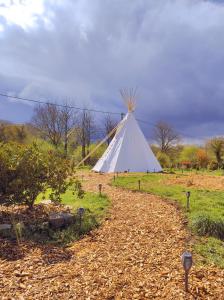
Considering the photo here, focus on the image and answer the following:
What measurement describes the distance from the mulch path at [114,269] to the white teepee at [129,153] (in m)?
11.2

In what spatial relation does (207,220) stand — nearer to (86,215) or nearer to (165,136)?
(86,215)

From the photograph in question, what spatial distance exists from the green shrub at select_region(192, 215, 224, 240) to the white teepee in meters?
11.4

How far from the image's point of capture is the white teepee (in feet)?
57.3

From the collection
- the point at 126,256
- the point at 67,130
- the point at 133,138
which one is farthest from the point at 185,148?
the point at 126,256

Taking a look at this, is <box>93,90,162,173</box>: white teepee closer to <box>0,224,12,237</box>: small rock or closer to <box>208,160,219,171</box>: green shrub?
<box>208,160,219,171</box>: green shrub

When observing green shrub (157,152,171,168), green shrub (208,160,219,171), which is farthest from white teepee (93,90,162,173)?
green shrub (208,160,219,171)

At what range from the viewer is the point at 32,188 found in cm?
718

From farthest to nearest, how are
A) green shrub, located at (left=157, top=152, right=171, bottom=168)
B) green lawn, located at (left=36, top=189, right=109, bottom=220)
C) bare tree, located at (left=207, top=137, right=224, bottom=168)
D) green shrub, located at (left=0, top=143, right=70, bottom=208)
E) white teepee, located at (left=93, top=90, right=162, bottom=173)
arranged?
bare tree, located at (left=207, top=137, right=224, bottom=168) → green shrub, located at (left=157, top=152, right=171, bottom=168) → white teepee, located at (left=93, top=90, right=162, bottom=173) → green lawn, located at (left=36, top=189, right=109, bottom=220) → green shrub, located at (left=0, top=143, right=70, bottom=208)

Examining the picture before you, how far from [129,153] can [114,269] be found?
1369cm

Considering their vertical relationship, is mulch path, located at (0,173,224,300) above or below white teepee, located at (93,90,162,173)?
below

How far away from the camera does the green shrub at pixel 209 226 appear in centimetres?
568

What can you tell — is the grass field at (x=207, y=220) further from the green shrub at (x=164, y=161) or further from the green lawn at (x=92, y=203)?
the green shrub at (x=164, y=161)

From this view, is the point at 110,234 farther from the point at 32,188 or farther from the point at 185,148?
the point at 185,148

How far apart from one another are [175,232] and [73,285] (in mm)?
2479
